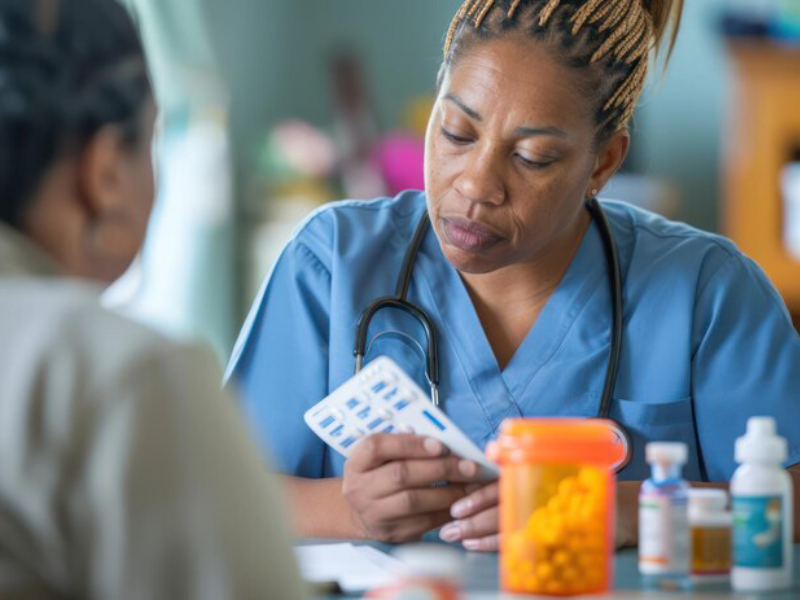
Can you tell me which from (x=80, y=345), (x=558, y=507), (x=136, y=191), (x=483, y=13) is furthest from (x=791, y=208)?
(x=80, y=345)

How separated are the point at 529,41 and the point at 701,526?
2.27ft

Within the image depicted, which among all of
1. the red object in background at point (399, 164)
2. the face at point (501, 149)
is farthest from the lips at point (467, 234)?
the red object in background at point (399, 164)

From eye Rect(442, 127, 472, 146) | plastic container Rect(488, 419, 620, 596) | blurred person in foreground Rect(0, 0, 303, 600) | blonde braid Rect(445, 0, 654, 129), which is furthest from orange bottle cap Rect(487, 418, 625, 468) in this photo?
blonde braid Rect(445, 0, 654, 129)

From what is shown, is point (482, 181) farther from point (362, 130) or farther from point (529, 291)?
point (362, 130)

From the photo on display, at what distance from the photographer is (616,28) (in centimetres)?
167

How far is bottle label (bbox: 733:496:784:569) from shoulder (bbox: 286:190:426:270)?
730 mm

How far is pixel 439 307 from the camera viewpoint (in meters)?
1.72

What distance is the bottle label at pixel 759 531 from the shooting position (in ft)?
3.81

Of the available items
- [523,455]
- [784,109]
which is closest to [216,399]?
[523,455]

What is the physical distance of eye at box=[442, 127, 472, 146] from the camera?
5.24 feet

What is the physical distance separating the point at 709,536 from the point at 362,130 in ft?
11.1

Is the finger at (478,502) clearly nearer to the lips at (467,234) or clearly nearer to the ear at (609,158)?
the lips at (467,234)

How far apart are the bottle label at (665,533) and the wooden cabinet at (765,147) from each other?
3.24m

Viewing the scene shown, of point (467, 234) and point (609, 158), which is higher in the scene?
point (609, 158)
